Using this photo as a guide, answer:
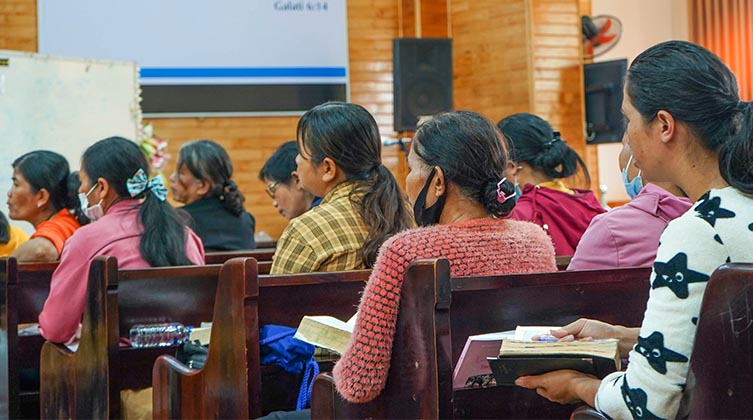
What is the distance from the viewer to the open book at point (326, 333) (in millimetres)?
2121

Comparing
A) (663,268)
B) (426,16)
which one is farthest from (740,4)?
(663,268)

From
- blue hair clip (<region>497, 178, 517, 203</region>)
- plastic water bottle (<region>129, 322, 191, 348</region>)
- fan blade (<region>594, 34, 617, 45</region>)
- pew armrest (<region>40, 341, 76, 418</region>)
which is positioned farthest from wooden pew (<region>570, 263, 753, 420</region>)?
fan blade (<region>594, 34, 617, 45</region>)

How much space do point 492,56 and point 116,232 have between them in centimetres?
562

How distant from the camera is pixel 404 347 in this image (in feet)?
6.30

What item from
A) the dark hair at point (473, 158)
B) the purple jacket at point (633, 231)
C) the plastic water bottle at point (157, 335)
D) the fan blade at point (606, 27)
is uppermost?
the fan blade at point (606, 27)

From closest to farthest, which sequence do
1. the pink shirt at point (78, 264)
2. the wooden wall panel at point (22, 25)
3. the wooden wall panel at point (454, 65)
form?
the pink shirt at point (78, 264) → the wooden wall panel at point (22, 25) → the wooden wall panel at point (454, 65)

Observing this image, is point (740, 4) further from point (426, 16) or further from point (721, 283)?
point (721, 283)

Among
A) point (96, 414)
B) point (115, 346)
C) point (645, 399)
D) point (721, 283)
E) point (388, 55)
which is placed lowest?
point (96, 414)

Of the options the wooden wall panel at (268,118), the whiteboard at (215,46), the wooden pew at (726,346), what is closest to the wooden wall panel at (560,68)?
the wooden wall panel at (268,118)

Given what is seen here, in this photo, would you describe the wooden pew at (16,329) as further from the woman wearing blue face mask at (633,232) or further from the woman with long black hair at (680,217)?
the woman with long black hair at (680,217)

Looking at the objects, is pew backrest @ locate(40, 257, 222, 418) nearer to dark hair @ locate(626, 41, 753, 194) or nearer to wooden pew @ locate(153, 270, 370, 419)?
wooden pew @ locate(153, 270, 370, 419)

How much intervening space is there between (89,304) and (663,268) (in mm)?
1799

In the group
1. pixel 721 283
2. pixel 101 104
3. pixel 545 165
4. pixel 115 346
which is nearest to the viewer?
pixel 721 283

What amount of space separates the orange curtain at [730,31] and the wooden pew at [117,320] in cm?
799
